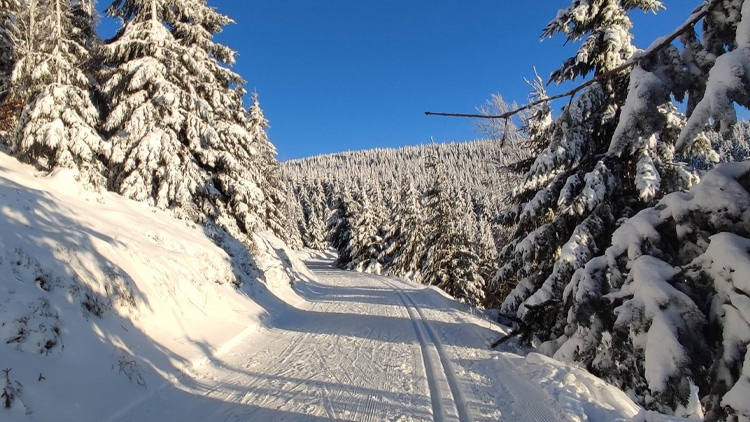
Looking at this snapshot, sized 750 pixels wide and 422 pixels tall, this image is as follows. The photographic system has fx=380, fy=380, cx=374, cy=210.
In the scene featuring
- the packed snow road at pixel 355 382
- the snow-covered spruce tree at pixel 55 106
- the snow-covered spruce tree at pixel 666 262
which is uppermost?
the snow-covered spruce tree at pixel 55 106

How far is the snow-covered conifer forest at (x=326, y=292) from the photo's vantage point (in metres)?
1.85

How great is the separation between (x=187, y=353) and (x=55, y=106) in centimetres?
1123

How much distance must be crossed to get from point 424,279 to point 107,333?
25170mm

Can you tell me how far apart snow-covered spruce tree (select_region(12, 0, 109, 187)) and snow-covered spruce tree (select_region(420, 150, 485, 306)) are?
63.5 feet

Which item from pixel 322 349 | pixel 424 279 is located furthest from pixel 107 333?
pixel 424 279

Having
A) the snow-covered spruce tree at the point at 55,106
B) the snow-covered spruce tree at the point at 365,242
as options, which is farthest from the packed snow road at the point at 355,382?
the snow-covered spruce tree at the point at 365,242

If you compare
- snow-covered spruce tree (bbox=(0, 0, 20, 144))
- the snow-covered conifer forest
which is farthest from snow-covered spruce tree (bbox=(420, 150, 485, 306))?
snow-covered spruce tree (bbox=(0, 0, 20, 144))

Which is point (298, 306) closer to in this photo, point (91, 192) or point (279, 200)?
point (91, 192)

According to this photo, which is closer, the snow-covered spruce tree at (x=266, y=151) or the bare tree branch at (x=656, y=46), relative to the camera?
the bare tree branch at (x=656, y=46)

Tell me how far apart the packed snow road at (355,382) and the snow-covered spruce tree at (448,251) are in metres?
15.8

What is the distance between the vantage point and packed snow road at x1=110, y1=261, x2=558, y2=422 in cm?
496

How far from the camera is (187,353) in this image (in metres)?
7.02

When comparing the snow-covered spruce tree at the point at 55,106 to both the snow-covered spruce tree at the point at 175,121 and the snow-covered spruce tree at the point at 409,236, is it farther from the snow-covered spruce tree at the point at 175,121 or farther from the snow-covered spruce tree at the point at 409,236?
the snow-covered spruce tree at the point at 409,236

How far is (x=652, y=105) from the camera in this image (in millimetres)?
1973
